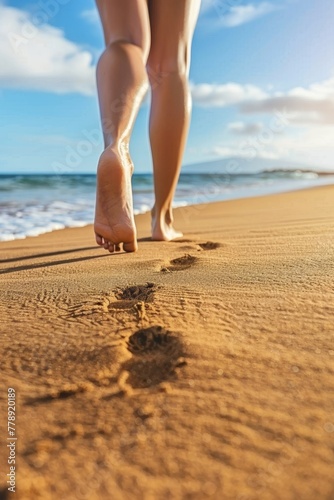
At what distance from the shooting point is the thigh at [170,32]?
6.21ft

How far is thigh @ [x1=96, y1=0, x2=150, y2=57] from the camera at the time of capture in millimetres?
1642

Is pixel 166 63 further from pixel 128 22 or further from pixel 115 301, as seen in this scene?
pixel 115 301

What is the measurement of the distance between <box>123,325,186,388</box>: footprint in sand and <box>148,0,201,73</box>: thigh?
1443 mm

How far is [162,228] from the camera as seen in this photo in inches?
85.0

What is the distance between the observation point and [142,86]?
62.4 inches

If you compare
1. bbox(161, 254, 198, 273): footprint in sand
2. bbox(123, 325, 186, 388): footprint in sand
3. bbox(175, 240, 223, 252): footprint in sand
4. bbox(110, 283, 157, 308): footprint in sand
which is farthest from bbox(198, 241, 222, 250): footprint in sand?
bbox(123, 325, 186, 388): footprint in sand

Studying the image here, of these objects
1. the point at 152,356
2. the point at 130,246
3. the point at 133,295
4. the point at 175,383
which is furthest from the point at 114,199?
the point at 175,383

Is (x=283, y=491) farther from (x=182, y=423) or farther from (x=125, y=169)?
(x=125, y=169)

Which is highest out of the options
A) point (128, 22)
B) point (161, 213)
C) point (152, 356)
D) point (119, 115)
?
point (128, 22)

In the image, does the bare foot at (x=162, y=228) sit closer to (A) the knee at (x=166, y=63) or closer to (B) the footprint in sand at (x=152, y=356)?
(A) the knee at (x=166, y=63)

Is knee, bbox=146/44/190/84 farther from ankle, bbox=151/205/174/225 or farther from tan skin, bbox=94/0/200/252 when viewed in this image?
ankle, bbox=151/205/174/225

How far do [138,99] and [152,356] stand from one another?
3.43 feet

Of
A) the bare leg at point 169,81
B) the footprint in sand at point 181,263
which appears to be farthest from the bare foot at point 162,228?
the footprint in sand at point 181,263

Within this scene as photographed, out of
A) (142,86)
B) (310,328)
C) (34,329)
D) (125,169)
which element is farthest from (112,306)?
(142,86)
